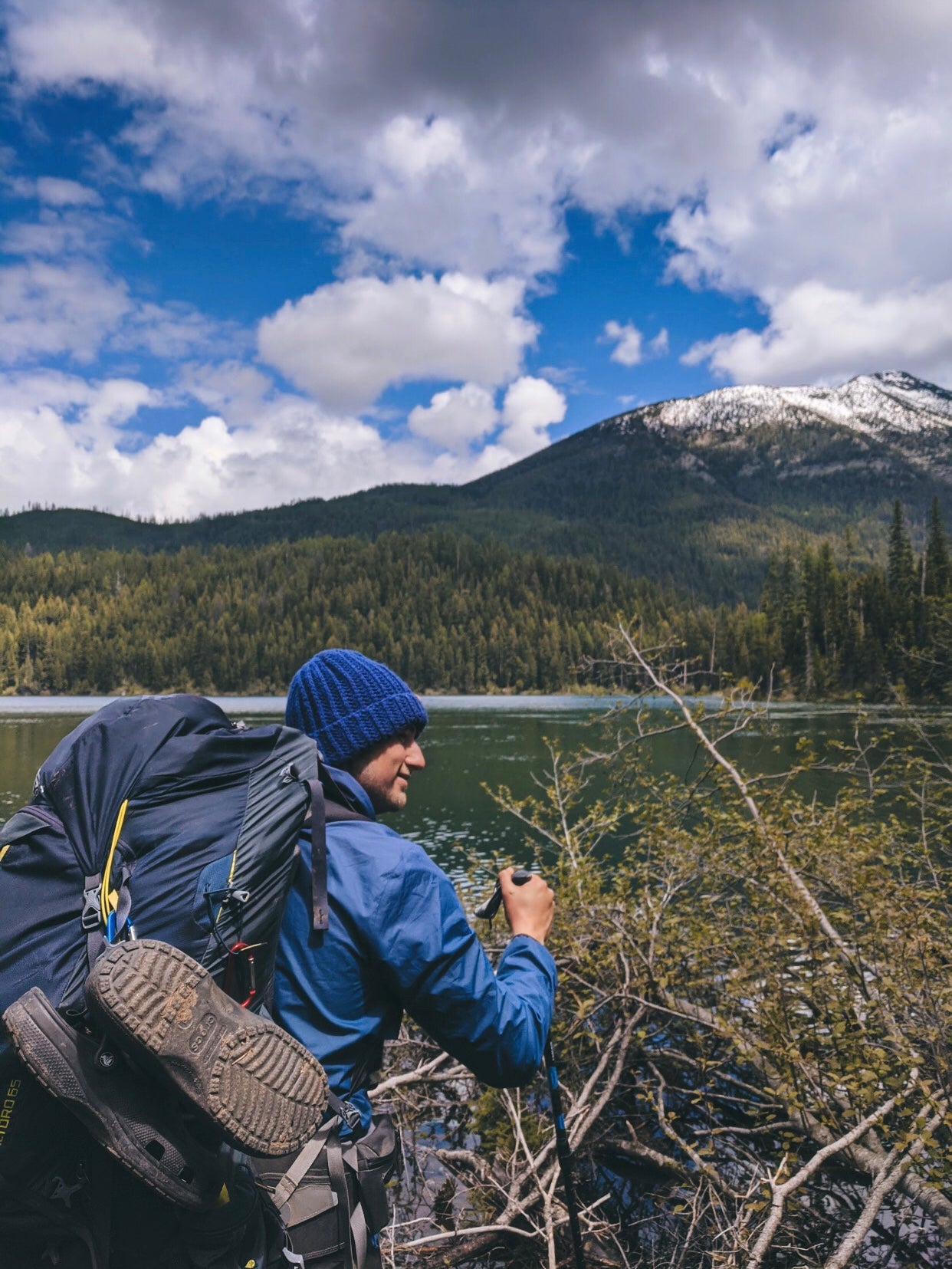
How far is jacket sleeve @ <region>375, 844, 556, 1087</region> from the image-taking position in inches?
79.0

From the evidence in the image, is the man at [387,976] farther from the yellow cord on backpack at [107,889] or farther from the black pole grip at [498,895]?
the yellow cord on backpack at [107,889]

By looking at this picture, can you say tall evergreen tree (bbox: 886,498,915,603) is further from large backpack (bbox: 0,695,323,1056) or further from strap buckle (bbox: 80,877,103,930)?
strap buckle (bbox: 80,877,103,930)

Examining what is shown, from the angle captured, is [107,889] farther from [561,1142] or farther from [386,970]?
[561,1142]

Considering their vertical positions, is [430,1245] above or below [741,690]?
below

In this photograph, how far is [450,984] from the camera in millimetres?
2021

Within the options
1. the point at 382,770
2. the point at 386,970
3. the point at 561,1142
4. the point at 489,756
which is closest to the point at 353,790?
the point at 382,770

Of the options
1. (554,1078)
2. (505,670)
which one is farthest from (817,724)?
(505,670)

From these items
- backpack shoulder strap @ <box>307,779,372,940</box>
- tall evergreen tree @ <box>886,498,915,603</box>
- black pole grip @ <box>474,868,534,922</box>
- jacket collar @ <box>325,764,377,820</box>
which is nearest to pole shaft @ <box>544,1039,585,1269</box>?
black pole grip @ <box>474,868,534,922</box>

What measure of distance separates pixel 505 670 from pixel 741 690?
160 metres

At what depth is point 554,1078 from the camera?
132 inches

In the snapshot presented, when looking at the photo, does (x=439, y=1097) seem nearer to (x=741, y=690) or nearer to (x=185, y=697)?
(x=741, y=690)

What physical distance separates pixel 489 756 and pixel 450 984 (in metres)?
43.7

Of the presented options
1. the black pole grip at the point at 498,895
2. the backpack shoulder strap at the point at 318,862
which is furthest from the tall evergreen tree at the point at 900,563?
the backpack shoulder strap at the point at 318,862

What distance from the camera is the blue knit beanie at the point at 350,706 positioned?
253 centimetres
